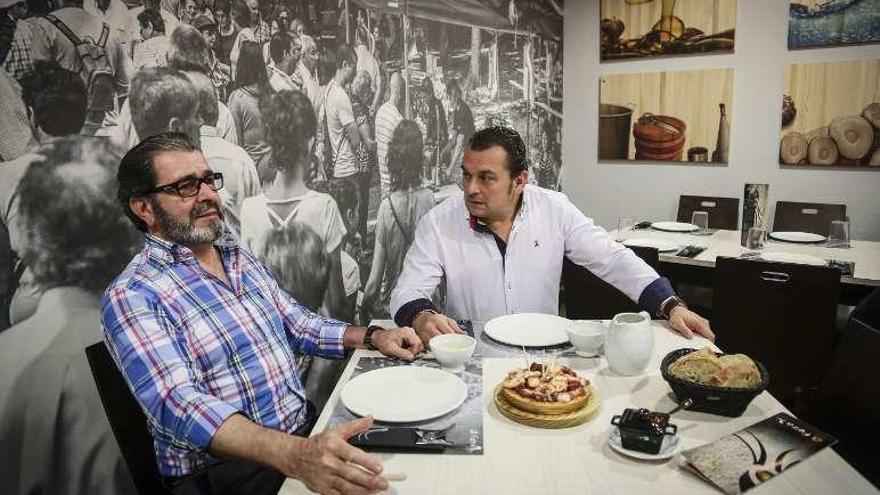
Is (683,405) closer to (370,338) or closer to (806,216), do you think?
(370,338)

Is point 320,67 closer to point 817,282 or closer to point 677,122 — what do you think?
point 817,282

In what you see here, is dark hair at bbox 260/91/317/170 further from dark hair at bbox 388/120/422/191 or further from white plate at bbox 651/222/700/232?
white plate at bbox 651/222/700/232

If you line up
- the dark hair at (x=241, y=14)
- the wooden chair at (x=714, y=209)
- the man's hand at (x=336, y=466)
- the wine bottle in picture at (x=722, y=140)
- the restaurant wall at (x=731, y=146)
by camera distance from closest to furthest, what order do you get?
the man's hand at (x=336, y=466) < the dark hair at (x=241, y=14) < the restaurant wall at (x=731, y=146) < the wooden chair at (x=714, y=209) < the wine bottle in picture at (x=722, y=140)

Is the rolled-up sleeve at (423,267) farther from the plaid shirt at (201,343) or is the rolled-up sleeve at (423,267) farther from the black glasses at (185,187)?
the black glasses at (185,187)

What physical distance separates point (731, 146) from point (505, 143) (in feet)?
9.74

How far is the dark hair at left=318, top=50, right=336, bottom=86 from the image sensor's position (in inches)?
106

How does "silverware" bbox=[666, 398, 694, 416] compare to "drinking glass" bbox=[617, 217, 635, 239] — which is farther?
"drinking glass" bbox=[617, 217, 635, 239]

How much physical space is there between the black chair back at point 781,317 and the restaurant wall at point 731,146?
2340 millimetres

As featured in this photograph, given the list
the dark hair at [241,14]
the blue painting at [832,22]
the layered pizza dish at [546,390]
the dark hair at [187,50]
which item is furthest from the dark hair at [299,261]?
the blue painting at [832,22]

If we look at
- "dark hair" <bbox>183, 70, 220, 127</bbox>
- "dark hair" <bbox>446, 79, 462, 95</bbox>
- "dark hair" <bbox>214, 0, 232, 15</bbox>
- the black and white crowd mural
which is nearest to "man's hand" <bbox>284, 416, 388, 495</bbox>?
the black and white crowd mural

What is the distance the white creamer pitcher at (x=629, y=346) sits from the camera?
1487 millimetres

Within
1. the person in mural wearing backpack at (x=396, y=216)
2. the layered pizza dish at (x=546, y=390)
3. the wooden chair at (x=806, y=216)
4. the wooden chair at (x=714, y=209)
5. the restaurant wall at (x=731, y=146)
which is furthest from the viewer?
the wooden chair at (x=714, y=209)

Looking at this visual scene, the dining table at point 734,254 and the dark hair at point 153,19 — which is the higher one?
the dark hair at point 153,19

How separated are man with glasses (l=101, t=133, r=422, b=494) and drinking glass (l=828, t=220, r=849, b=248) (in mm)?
2764
